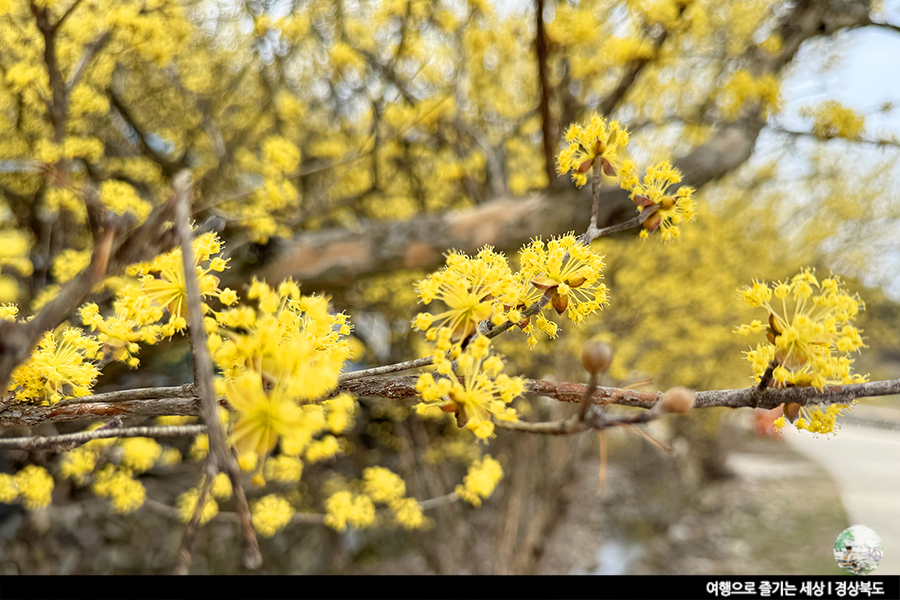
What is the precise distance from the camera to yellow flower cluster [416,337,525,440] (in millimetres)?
836

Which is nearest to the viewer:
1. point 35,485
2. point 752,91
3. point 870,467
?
point 35,485

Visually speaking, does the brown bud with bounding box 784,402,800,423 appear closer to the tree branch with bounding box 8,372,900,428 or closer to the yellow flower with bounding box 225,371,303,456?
the tree branch with bounding box 8,372,900,428

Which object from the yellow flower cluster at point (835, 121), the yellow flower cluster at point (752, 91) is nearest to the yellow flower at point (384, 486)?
the yellow flower cluster at point (752, 91)

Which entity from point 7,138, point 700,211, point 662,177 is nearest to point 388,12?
point 7,138

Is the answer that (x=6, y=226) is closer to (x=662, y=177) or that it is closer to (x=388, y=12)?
(x=388, y=12)

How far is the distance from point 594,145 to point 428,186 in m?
4.45

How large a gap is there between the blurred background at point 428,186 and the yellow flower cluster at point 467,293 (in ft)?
4.81

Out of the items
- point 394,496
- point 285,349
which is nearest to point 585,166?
point 285,349

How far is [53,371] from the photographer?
985mm

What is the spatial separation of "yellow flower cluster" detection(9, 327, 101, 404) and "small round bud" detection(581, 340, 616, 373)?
3.22ft

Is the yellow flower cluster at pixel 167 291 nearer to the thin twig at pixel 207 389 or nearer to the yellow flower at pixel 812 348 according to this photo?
the thin twig at pixel 207 389

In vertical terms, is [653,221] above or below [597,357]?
above

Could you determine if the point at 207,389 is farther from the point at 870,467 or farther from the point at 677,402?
the point at 870,467
